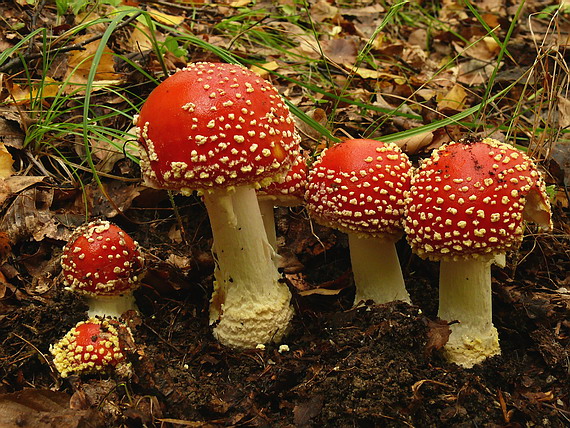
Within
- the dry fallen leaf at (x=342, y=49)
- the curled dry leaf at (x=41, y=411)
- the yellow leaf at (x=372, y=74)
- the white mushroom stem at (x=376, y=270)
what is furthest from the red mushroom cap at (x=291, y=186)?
the dry fallen leaf at (x=342, y=49)

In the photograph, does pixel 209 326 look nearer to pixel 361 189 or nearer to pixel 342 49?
pixel 361 189

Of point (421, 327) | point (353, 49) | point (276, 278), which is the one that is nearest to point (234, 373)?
point (276, 278)

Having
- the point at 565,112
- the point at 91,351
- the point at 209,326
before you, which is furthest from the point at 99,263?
the point at 565,112

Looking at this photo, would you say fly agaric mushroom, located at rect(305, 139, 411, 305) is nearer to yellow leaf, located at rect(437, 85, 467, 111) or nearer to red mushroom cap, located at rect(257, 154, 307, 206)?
red mushroom cap, located at rect(257, 154, 307, 206)

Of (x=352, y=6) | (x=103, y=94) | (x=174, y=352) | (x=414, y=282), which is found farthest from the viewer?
(x=352, y=6)

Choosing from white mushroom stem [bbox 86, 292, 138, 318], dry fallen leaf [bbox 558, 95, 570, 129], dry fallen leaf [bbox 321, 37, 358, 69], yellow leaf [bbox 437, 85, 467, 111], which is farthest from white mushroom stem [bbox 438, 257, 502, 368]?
dry fallen leaf [bbox 321, 37, 358, 69]

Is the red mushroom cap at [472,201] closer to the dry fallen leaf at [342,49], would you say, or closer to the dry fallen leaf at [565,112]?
the dry fallen leaf at [565,112]

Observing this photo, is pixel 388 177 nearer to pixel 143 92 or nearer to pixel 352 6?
pixel 143 92
